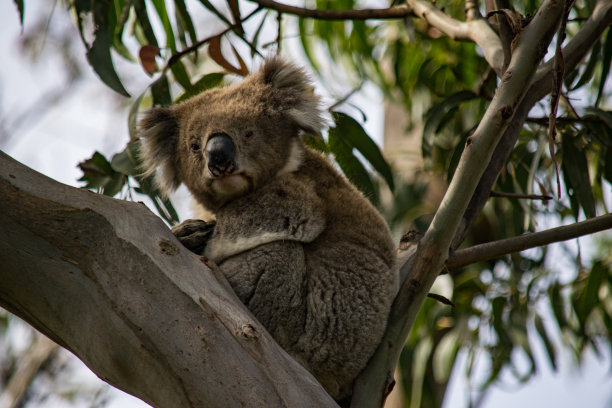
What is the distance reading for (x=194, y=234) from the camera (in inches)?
92.3

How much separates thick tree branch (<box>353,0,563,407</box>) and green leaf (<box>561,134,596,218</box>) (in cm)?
129

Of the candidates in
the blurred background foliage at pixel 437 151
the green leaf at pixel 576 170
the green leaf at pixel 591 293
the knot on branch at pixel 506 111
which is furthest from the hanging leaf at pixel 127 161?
the green leaf at pixel 591 293

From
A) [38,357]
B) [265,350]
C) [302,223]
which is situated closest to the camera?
[265,350]

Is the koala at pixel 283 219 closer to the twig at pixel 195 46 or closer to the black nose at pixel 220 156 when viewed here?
the black nose at pixel 220 156

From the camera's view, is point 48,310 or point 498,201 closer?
point 48,310

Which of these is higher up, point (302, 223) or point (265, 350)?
point (302, 223)

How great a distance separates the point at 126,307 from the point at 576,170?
2.28 m

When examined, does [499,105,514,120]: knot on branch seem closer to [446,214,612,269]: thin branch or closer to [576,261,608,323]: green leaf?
[446,214,612,269]: thin branch

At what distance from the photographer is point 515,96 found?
186cm

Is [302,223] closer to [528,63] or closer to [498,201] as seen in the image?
[528,63]

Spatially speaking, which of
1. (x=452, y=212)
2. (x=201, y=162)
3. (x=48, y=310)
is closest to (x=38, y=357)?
(x=201, y=162)

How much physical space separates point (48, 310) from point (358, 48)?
363cm

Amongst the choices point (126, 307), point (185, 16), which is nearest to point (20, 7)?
point (185, 16)

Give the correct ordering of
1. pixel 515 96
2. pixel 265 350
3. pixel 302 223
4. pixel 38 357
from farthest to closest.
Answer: pixel 38 357 → pixel 302 223 → pixel 515 96 → pixel 265 350
